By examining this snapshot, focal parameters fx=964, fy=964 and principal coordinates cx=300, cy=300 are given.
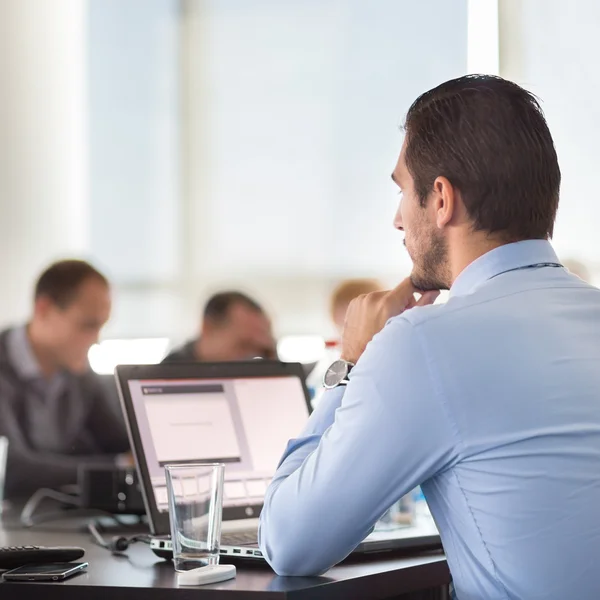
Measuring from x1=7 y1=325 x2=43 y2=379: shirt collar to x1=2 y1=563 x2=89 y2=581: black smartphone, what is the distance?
2374 mm

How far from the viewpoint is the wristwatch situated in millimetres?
1297

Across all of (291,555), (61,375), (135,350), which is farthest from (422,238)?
(135,350)

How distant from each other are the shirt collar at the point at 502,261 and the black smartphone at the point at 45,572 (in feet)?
1.98

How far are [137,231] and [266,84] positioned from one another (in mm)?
1007

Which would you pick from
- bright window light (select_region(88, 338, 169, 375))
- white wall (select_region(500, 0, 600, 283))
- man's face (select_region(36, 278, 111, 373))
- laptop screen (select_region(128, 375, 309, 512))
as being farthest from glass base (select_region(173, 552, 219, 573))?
bright window light (select_region(88, 338, 169, 375))

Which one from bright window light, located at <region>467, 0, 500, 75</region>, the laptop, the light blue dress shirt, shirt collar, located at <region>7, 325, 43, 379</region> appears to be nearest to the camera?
the light blue dress shirt

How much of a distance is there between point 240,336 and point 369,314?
250cm

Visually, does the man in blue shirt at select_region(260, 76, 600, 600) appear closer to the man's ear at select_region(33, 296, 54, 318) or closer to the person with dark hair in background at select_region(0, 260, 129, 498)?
the person with dark hair in background at select_region(0, 260, 129, 498)

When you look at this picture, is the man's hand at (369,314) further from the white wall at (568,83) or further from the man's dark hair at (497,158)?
the white wall at (568,83)

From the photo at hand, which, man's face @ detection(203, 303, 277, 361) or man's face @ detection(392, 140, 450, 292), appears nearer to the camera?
man's face @ detection(392, 140, 450, 292)

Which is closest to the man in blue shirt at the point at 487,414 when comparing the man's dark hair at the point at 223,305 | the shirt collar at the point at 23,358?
the shirt collar at the point at 23,358

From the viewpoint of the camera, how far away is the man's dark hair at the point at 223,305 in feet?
12.8

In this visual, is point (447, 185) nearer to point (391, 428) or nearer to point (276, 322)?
point (391, 428)

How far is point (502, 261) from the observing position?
45.7 inches
